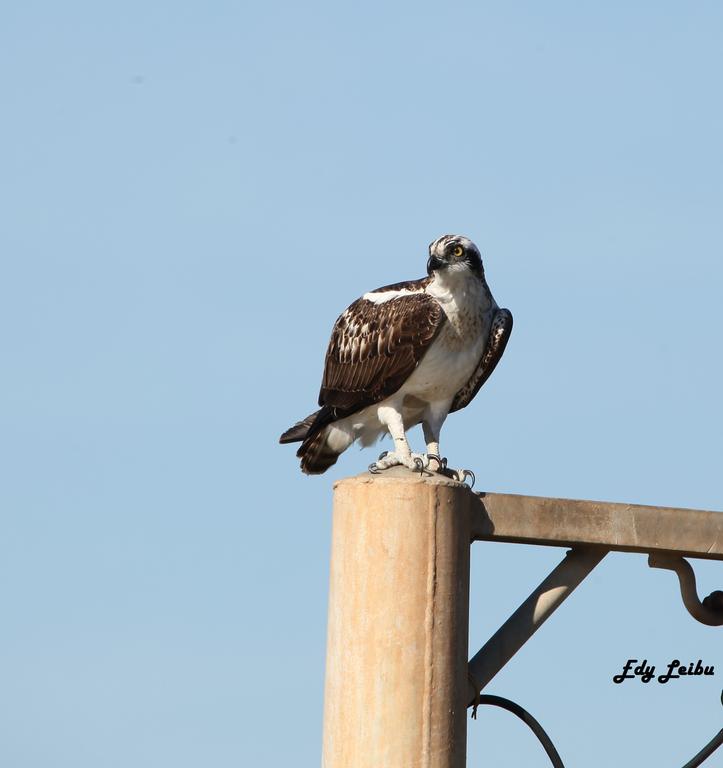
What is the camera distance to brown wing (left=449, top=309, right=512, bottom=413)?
855 centimetres

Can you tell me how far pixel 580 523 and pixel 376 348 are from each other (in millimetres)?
3744

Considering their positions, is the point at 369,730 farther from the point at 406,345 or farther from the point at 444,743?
the point at 406,345

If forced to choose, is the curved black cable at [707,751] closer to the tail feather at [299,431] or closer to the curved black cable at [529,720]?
the curved black cable at [529,720]

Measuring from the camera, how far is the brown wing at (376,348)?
27.1 feet

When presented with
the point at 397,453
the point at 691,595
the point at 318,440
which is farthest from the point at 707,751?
the point at 318,440

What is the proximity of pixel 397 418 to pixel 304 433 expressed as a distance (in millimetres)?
1045

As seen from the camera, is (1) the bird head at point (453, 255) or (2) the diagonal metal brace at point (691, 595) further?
(1) the bird head at point (453, 255)

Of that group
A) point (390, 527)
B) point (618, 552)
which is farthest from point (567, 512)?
point (390, 527)

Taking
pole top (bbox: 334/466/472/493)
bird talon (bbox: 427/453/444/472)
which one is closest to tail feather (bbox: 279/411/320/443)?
bird talon (bbox: 427/453/444/472)

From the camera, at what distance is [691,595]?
17.2 ft

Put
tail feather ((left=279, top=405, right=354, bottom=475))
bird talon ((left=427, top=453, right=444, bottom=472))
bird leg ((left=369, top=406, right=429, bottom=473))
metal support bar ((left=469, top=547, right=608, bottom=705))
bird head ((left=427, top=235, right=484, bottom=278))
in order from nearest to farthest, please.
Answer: metal support bar ((left=469, top=547, right=608, bottom=705)) → bird leg ((left=369, top=406, right=429, bottom=473)) → bird talon ((left=427, top=453, right=444, bottom=472)) → bird head ((left=427, top=235, right=484, bottom=278)) → tail feather ((left=279, top=405, right=354, bottom=475))

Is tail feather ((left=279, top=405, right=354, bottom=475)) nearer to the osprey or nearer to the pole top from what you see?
the osprey

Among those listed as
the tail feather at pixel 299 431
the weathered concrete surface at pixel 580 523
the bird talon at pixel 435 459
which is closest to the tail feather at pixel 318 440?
the tail feather at pixel 299 431

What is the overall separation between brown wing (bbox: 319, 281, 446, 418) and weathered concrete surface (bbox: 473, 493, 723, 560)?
11.4 ft
